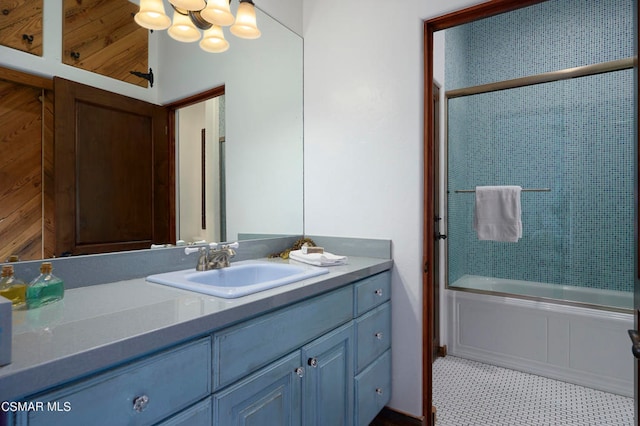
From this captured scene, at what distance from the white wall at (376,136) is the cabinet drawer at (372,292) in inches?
2.7

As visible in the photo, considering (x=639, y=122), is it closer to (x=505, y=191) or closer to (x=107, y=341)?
(x=107, y=341)

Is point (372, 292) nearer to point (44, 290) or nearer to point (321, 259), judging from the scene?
point (321, 259)

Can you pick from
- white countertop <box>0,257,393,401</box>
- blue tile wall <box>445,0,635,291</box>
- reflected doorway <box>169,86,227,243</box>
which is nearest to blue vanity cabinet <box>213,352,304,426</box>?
white countertop <box>0,257,393,401</box>

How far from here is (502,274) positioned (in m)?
3.02

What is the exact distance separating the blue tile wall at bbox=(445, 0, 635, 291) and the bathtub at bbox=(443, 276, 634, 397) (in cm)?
27

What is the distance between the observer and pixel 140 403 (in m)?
0.72

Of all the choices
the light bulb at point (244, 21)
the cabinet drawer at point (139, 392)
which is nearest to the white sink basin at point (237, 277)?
the cabinet drawer at point (139, 392)

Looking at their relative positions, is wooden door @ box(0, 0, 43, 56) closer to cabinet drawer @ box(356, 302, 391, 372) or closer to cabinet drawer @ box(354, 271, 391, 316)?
cabinet drawer @ box(354, 271, 391, 316)

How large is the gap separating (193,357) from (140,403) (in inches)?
5.4

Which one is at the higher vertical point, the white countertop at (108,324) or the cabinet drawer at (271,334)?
the white countertop at (108,324)

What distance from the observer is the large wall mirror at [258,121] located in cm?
164

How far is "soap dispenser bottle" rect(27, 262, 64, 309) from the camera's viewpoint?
35.7 inches

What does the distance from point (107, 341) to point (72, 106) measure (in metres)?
0.89

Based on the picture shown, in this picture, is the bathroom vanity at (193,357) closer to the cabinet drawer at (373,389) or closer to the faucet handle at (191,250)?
the cabinet drawer at (373,389)
